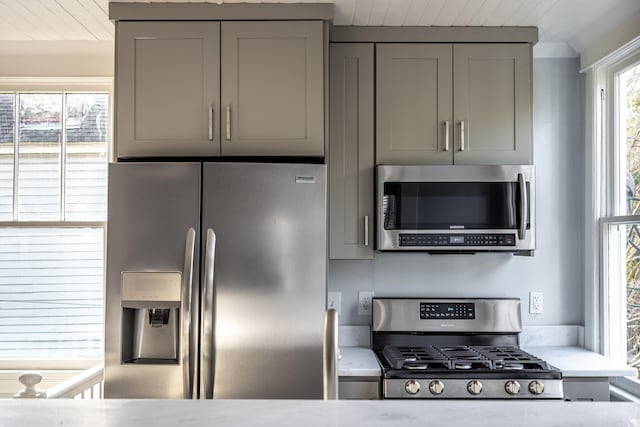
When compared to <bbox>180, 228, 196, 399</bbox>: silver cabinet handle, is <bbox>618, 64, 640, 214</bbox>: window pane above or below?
above

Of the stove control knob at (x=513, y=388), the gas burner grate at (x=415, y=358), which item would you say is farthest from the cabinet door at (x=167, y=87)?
the stove control knob at (x=513, y=388)

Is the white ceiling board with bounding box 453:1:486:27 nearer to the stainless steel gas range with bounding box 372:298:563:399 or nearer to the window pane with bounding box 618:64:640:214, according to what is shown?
the window pane with bounding box 618:64:640:214

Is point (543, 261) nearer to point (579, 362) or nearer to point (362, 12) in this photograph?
point (579, 362)

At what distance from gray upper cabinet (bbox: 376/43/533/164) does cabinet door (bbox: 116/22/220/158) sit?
84 centimetres

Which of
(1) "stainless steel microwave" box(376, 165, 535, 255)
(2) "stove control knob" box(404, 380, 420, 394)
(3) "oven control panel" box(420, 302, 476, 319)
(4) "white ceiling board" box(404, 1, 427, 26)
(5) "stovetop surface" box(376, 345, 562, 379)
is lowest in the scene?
(2) "stove control knob" box(404, 380, 420, 394)

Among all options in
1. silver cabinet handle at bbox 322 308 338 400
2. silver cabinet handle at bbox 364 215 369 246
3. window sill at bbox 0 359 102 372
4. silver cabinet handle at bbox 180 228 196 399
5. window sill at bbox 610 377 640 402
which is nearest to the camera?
silver cabinet handle at bbox 322 308 338 400

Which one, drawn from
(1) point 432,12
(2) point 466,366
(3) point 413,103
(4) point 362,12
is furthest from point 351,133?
(2) point 466,366

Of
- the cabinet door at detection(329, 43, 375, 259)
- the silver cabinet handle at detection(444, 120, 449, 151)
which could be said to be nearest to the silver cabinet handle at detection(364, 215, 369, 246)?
the cabinet door at detection(329, 43, 375, 259)

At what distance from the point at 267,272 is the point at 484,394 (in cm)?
100

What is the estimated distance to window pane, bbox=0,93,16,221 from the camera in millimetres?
3078

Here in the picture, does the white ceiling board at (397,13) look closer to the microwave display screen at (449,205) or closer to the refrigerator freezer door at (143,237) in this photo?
the microwave display screen at (449,205)

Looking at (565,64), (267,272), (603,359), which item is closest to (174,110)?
(267,272)

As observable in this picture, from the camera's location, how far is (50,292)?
Result: 308 cm

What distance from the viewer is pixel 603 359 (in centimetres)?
263
